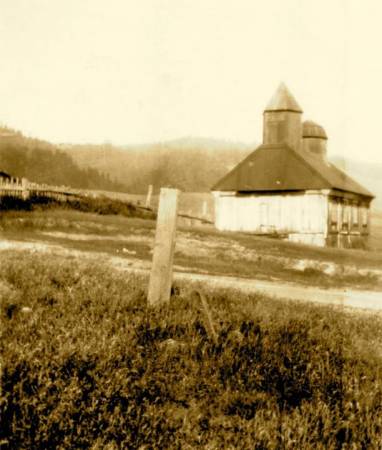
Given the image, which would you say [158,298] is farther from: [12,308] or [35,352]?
[35,352]

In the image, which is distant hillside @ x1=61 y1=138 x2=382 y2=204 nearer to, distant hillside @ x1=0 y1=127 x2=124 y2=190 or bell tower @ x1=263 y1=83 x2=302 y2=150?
distant hillside @ x1=0 y1=127 x2=124 y2=190

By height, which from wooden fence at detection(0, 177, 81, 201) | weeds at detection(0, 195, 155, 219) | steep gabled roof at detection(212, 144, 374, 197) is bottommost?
weeds at detection(0, 195, 155, 219)

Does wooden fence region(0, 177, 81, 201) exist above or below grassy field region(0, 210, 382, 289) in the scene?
above

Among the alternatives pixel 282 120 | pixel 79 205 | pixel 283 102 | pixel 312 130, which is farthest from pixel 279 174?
pixel 79 205

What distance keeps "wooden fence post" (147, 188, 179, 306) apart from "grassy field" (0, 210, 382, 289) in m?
10.0

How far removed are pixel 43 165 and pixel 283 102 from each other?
94.1 feet

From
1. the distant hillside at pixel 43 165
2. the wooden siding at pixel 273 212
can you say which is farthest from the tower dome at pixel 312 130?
the distant hillside at pixel 43 165

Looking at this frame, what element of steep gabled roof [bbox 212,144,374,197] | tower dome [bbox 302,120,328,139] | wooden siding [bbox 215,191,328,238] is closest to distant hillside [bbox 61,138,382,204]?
tower dome [bbox 302,120,328,139]

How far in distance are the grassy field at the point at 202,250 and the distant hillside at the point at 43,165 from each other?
31.4 meters

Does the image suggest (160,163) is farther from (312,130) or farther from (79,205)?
(79,205)

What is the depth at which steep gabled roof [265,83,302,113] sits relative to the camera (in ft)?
129

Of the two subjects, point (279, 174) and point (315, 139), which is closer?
point (279, 174)

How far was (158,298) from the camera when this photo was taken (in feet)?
22.6

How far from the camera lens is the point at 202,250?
22359 mm
